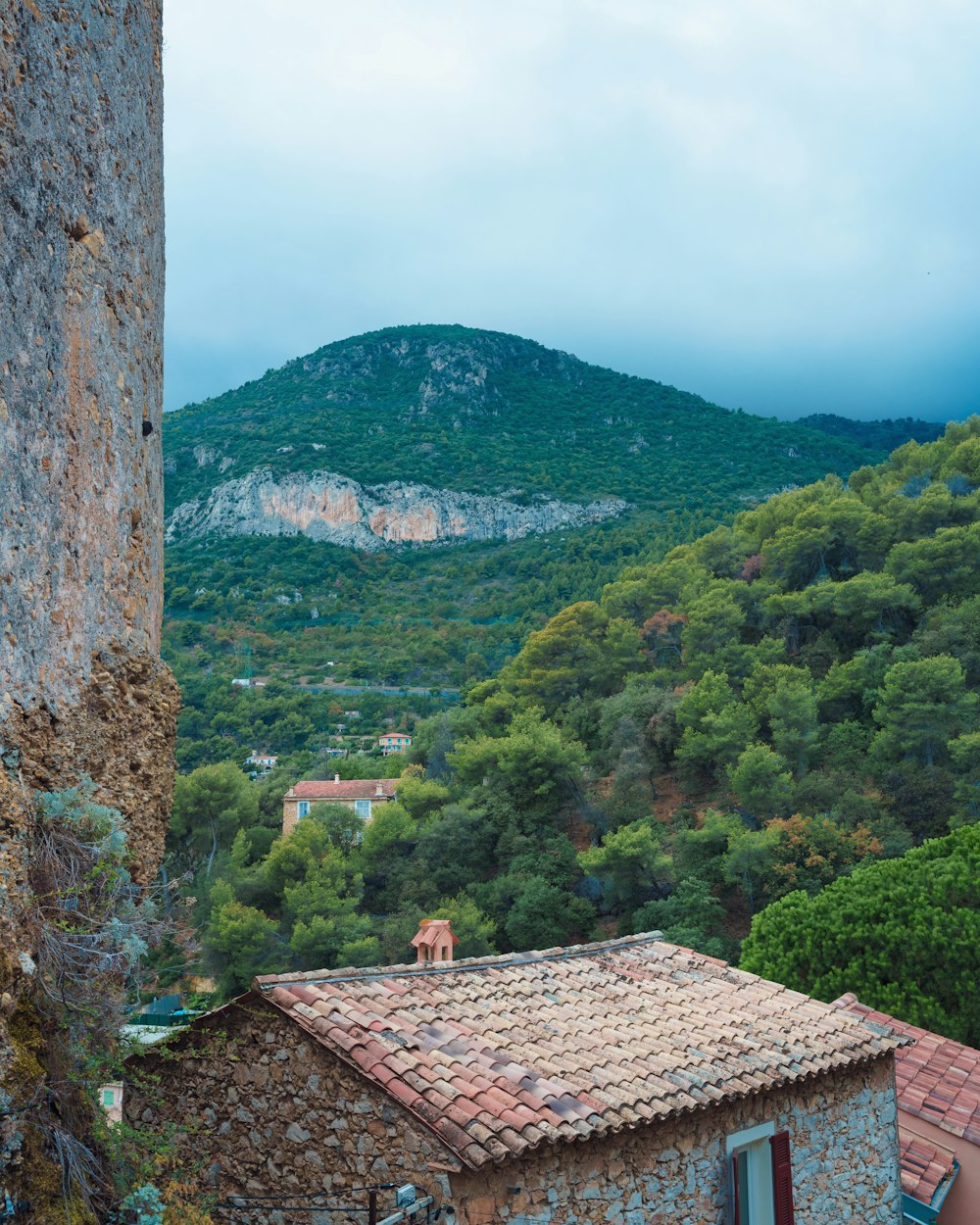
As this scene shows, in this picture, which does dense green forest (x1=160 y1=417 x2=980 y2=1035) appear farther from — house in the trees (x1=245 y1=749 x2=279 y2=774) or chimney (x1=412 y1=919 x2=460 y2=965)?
chimney (x1=412 y1=919 x2=460 y2=965)

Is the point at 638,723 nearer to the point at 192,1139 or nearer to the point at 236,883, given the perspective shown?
the point at 236,883

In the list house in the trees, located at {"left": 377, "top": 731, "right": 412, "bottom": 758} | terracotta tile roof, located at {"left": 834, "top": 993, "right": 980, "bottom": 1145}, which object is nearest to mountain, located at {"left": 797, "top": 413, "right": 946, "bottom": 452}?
house in the trees, located at {"left": 377, "top": 731, "right": 412, "bottom": 758}

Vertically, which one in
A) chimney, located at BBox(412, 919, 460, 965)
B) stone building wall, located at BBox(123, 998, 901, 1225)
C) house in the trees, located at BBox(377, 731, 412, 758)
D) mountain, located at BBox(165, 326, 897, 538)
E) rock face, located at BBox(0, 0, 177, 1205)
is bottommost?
house in the trees, located at BBox(377, 731, 412, 758)

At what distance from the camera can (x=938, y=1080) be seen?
864 centimetres

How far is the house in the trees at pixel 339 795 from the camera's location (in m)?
36.2

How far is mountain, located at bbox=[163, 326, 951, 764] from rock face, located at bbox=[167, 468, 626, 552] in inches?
7.0

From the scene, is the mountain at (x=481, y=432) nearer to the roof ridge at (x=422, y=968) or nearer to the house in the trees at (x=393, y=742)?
the house in the trees at (x=393, y=742)

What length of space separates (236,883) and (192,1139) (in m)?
24.8

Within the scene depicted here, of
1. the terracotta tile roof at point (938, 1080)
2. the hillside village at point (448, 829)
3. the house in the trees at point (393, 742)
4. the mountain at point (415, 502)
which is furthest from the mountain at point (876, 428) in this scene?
the terracotta tile roof at point (938, 1080)

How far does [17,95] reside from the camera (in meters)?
3.19

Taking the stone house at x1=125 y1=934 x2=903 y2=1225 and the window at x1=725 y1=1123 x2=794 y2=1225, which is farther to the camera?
the window at x1=725 y1=1123 x2=794 y2=1225

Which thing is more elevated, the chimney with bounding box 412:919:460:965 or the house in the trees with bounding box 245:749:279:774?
the chimney with bounding box 412:919:460:965

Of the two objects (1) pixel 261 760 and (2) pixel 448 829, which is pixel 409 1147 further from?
(1) pixel 261 760

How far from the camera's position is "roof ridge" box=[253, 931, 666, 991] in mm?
5875
